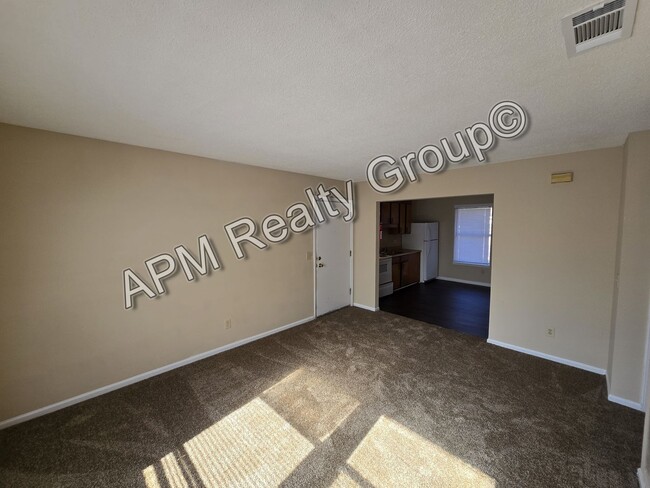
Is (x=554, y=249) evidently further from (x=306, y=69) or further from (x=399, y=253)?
(x=399, y=253)

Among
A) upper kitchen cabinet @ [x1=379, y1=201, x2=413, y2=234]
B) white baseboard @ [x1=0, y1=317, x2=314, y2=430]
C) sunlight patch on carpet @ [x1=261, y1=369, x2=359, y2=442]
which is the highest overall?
upper kitchen cabinet @ [x1=379, y1=201, x2=413, y2=234]

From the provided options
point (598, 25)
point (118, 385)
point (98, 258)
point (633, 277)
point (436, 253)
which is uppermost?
point (598, 25)

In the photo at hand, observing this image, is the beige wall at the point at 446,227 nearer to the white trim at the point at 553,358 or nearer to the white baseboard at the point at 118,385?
the white trim at the point at 553,358

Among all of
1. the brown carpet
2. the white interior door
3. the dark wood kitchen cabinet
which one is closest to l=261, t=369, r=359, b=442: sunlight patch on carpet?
the brown carpet

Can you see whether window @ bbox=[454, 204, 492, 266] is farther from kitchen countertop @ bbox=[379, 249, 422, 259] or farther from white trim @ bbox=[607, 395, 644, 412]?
white trim @ bbox=[607, 395, 644, 412]

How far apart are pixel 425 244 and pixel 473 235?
1257mm

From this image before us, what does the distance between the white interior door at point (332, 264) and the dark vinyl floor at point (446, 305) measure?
0.94m

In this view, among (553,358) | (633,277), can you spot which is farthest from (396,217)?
(633,277)

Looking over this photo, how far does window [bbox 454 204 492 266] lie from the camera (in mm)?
6559

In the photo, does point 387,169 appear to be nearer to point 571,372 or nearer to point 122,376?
point 571,372

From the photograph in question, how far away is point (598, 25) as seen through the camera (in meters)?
1.05

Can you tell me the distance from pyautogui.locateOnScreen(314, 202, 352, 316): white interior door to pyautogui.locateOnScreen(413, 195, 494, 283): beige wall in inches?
135

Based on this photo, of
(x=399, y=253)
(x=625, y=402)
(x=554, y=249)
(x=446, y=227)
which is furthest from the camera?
(x=446, y=227)

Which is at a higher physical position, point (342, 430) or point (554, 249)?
point (554, 249)
